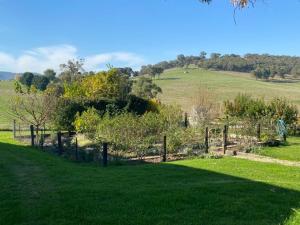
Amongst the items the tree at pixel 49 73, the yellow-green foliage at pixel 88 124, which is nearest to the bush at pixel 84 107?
the yellow-green foliage at pixel 88 124

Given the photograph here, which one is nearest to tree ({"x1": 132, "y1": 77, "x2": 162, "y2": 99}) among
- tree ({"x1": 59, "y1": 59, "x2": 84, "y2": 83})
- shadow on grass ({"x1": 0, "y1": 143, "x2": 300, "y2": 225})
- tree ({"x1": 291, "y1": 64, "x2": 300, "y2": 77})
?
tree ({"x1": 59, "y1": 59, "x2": 84, "y2": 83})

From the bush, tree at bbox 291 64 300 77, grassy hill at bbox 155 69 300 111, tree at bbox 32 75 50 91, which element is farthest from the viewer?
tree at bbox 291 64 300 77

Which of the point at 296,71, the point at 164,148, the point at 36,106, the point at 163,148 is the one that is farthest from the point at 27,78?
the point at 164,148

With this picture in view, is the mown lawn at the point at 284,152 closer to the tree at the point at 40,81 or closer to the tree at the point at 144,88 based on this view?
the tree at the point at 144,88

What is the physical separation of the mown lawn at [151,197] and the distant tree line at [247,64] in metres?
86.7

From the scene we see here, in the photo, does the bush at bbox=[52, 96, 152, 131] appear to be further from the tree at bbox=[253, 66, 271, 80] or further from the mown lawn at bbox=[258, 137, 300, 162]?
the tree at bbox=[253, 66, 271, 80]

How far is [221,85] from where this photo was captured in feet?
286

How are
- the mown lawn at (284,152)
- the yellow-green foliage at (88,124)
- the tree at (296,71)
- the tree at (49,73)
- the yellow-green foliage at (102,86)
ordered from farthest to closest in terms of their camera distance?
the tree at (296,71) → the tree at (49,73) → the yellow-green foliage at (102,86) → the yellow-green foliage at (88,124) → the mown lawn at (284,152)

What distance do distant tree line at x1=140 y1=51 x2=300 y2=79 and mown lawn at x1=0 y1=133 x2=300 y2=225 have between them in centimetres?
8666

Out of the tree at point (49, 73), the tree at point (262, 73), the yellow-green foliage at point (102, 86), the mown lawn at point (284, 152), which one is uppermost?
the tree at point (262, 73)

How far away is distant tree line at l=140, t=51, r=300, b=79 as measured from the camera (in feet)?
334

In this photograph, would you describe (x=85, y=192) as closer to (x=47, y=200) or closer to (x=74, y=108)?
(x=47, y=200)

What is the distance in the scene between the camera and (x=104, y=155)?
46.8 feet

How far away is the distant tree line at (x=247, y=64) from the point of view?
10194 cm
